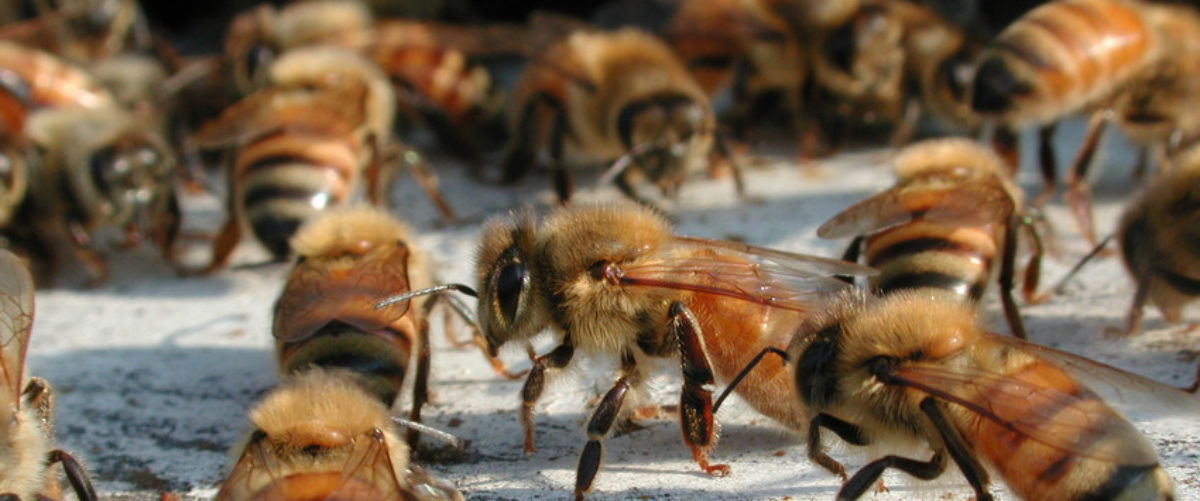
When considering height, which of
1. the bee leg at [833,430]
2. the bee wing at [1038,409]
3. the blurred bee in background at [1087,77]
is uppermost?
the blurred bee in background at [1087,77]

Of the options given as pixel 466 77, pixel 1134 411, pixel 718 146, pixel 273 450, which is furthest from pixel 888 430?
pixel 466 77

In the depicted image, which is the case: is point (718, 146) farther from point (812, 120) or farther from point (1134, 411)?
point (1134, 411)

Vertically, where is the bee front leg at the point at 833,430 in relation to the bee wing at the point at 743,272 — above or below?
below

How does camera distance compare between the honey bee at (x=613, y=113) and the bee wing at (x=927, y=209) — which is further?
the honey bee at (x=613, y=113)

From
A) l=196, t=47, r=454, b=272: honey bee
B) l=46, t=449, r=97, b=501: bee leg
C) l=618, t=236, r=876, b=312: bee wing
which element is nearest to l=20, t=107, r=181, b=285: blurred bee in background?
l=196, t=47, r=454, b=272: honey bee

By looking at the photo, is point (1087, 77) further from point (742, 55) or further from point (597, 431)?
point (597, 431)

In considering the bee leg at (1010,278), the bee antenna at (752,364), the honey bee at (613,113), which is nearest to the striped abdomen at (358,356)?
the bee antenna at (752,364)

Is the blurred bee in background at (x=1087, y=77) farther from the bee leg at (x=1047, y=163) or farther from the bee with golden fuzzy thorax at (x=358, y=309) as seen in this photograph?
the bee with golden fuzzy thorax at (x=358, y=309)
